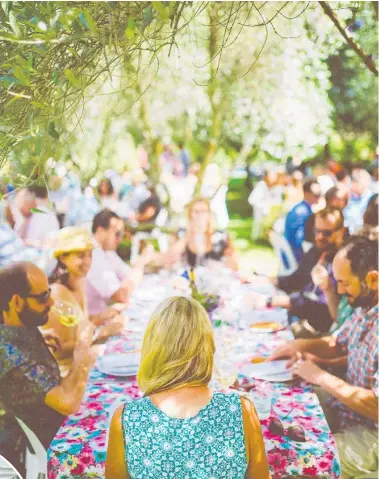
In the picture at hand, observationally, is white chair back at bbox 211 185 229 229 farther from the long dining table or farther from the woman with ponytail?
the long dining table

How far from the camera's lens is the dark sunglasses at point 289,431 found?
222 centimetres

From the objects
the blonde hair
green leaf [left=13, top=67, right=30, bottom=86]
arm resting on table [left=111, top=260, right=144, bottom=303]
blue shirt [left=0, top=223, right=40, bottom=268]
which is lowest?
arm resting on table [left=111, top=260, right=144, bottom=303]

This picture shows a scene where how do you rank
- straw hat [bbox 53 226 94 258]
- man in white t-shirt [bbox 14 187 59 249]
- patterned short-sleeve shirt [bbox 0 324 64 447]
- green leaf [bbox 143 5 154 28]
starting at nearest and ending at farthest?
green leaf [bbox 143 5 154 28] → patterned short-sleeve shirt [bbox 0 324 64 447] → straw hat [bbox 53 226 94 258] → man in white t-shirt [bbox 14 187 59 249]

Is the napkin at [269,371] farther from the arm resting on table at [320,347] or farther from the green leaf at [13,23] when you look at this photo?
the green leaf at [13,23]

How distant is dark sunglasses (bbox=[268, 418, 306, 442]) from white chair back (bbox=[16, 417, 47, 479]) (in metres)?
0.86

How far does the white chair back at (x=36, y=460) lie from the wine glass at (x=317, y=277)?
2.34 m

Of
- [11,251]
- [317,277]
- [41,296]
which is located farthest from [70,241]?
[317,277]

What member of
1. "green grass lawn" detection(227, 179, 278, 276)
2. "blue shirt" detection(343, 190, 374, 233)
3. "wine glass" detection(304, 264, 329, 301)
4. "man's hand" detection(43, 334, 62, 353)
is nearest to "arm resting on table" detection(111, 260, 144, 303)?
"man's hand" detection(43, 334, 62, 353)

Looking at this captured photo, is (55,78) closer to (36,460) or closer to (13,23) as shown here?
(13,23)

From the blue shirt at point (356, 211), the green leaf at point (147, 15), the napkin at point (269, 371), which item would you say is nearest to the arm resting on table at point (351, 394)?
the napkin at point (269, 371)

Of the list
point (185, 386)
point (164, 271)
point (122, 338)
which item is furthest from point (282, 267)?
point (185, 386)

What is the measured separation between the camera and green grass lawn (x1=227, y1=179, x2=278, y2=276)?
8.56 meters

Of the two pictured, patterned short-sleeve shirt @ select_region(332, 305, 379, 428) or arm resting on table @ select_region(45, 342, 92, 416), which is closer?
arm resting on table @ select_region(45, 342, 92, 416)

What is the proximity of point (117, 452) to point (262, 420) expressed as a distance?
77cm
